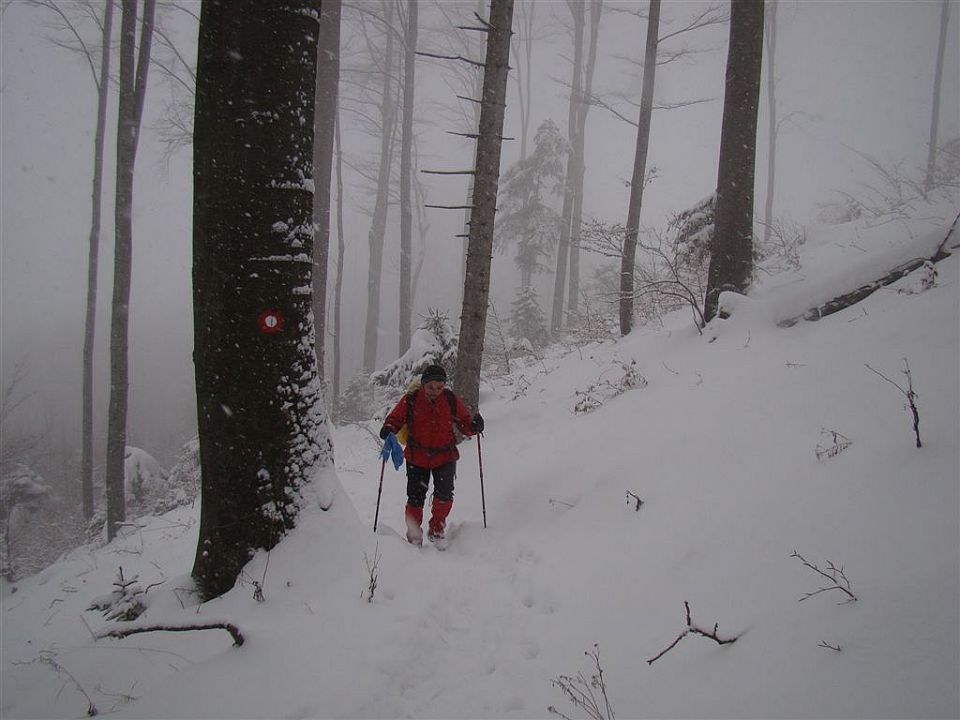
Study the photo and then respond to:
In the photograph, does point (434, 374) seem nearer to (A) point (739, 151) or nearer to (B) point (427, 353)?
(B) point (427, 353)

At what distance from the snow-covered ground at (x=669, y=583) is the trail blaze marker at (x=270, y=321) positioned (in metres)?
1.31

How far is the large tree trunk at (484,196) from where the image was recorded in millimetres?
6410

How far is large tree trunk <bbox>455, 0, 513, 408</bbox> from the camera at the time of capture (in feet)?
21.0

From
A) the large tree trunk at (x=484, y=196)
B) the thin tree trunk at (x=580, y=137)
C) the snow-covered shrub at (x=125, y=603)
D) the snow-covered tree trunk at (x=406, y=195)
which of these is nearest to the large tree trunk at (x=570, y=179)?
the thin tree trunk at (x=580, y=137)

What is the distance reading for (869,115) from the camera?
102 feet

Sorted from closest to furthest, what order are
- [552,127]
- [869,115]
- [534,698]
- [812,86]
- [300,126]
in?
[534,698], [300,126], [552,127], [812,86], [869,115]

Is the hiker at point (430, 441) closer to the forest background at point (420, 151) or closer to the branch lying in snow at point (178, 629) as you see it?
the branch lying in snow at point (178, 629)

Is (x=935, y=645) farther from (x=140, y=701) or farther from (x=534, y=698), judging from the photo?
(x=140, y=701)

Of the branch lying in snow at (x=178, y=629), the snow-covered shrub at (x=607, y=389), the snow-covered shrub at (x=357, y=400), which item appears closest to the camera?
the branch lying in snow at (x=178, y=629)

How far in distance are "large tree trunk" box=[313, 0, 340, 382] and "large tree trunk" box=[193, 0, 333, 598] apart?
5.70m

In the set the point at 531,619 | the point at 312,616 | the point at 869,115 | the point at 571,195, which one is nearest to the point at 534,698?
the point at 531,619

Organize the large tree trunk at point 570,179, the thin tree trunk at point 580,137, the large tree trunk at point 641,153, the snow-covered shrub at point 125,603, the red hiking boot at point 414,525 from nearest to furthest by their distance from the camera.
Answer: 1. the snow-covered shrub at point 125,603
2. the red hiking boot at point 414,525
3. the large tree trunk at point 641,153
4. the large tree trunk at point 570,179
5. the thin tree trunk at point 580,137

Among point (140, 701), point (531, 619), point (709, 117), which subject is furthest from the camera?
point (709, 117)

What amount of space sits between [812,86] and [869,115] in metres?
8.07
